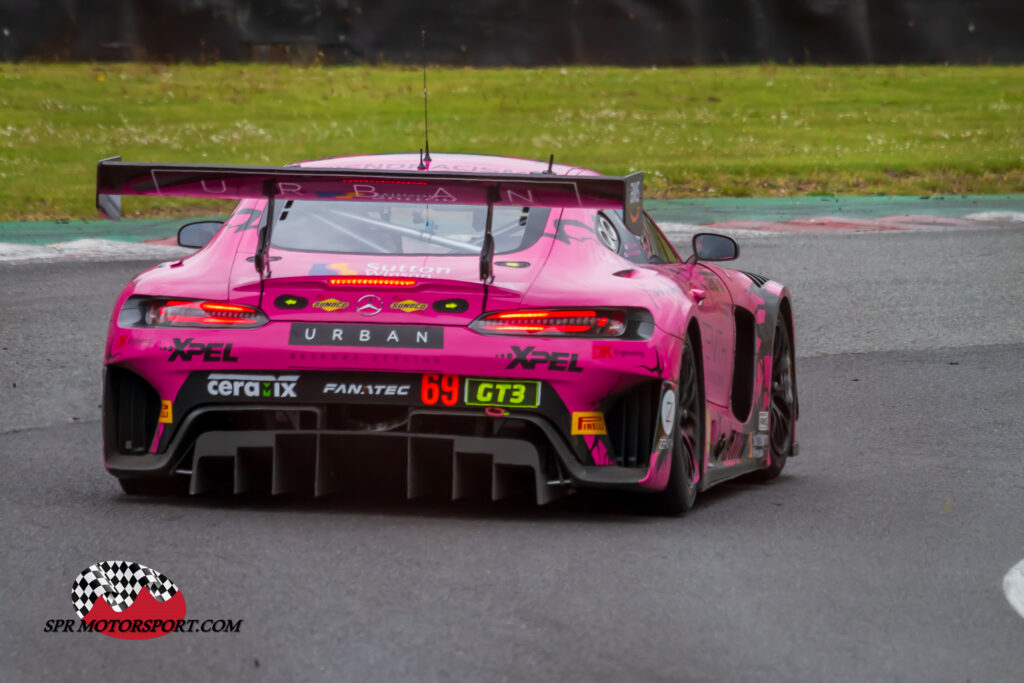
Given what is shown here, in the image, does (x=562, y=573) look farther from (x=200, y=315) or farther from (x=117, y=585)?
(x=200, y=315)

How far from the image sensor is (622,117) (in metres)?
30.1

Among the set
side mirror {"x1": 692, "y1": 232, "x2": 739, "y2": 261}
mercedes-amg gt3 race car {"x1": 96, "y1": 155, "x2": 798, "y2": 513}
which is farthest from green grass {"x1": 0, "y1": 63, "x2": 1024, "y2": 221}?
mercedes-amg gt3 race car {"x1": 96, "y1": 155, "x2": 798, "y2": 513}

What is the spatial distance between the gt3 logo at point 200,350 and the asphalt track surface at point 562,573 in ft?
1.62

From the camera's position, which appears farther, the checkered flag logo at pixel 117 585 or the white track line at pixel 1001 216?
the white track line at pixel 1001 216

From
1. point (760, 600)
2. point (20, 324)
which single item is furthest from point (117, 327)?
point (20, 324)

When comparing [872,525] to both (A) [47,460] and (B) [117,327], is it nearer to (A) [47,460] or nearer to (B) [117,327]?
(B) [117,327]

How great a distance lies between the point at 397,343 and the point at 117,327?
903mm

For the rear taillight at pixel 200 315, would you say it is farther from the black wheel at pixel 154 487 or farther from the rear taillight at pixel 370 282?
the black wheel at pixel 154 487

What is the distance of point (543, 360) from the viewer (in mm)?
5156

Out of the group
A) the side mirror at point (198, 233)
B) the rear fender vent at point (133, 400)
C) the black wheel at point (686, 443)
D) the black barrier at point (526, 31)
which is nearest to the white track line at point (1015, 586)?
the black wheel at point (686, 443)

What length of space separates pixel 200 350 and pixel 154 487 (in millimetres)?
752

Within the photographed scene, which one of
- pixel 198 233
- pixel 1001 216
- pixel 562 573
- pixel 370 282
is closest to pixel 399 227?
pixel 370 282

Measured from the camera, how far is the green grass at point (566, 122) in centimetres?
2347

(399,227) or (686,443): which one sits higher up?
(399,227)
